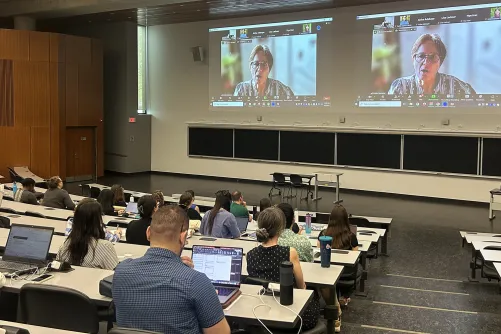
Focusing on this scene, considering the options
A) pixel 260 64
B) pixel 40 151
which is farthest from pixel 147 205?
pixel 40 151

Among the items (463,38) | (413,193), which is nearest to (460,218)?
(413,193)

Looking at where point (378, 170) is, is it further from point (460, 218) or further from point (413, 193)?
point (460, 218)

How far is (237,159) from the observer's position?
48.8 ft

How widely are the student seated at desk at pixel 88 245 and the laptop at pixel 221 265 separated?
0.91 meters

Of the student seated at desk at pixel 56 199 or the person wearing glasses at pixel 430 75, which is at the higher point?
the person wearing glasses at pixel 430 75

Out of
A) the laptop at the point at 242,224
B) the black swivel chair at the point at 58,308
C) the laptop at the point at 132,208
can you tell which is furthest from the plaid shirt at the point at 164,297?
the laptop at the point at 132,208

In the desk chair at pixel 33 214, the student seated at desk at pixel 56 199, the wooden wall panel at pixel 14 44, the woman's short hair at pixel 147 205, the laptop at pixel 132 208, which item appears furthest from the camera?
the wooden wall panel at pixel 14 44

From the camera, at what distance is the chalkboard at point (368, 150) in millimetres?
12305

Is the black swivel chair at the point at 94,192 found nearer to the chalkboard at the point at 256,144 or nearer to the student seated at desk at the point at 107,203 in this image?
the student seated at desk at the point at 107,203

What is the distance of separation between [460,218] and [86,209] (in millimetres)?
8161

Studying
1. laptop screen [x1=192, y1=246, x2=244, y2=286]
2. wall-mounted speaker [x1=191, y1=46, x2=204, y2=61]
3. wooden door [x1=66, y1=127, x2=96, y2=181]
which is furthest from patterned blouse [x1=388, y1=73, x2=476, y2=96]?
laptop screen [x1=192, y1=246, x2=244, y2=286]

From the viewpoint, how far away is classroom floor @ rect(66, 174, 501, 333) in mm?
4527

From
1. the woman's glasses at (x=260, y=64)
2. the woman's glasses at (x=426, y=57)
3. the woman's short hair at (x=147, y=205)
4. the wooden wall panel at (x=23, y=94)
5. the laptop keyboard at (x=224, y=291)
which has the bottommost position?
the laptop keyboard at (x=224, y=291)

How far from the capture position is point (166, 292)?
7.27ft
